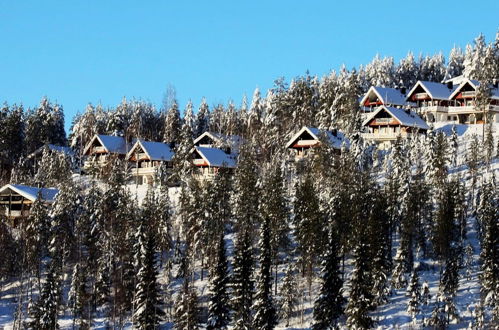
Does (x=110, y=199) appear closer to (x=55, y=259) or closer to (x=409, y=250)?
(x=55, y=259)

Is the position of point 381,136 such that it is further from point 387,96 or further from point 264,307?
point 264,307

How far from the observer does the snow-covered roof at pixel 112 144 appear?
11070cm

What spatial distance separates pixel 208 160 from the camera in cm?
9750

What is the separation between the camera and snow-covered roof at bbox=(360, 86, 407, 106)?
115938 millimetres

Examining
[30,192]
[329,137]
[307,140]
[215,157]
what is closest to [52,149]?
[30,192]

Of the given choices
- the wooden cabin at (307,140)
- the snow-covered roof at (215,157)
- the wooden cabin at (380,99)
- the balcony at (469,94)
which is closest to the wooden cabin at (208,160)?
the snow-covered roof at (215,157)

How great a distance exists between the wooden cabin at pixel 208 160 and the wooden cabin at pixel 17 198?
764 inches

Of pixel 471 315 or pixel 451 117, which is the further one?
pixel 451 117

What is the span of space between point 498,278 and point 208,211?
27.8 meters

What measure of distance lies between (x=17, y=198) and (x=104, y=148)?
895 inches

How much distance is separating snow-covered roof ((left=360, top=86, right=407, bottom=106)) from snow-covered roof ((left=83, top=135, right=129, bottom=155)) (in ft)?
126

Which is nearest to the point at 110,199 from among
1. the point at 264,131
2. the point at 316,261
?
the point at 316,261

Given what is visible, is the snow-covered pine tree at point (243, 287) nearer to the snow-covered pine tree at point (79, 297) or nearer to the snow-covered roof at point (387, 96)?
the snow-covered pine tree at point (79, 297)

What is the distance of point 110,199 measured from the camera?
7669 cm
